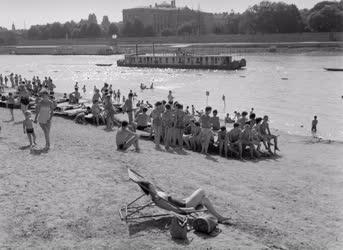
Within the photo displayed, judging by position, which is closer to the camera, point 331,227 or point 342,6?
point 331,227

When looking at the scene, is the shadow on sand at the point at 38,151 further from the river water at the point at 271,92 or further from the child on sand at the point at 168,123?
the river water at the point at 271,92

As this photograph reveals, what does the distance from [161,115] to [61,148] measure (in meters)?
3.19

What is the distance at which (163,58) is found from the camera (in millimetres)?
75312

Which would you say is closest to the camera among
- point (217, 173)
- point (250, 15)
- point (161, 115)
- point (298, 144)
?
point (217, 173)

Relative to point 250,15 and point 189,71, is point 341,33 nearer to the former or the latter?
point 250,15

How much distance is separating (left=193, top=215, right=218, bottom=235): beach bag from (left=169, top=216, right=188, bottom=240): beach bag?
209 millimetres

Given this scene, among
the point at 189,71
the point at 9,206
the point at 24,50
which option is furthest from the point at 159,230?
the point at 24,50

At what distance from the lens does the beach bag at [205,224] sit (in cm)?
655

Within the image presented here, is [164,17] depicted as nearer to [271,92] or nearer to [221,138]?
[271,92]

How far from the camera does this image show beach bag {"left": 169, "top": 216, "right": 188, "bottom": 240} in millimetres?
6371

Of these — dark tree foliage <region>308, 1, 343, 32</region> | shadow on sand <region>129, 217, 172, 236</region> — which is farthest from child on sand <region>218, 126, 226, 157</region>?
dark tree foliage <region>308, 1, 343, 32</region>

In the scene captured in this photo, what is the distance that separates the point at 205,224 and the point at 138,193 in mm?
1835

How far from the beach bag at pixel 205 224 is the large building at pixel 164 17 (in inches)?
6196

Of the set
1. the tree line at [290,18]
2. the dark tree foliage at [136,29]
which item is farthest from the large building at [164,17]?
the tree line at [290,18]
